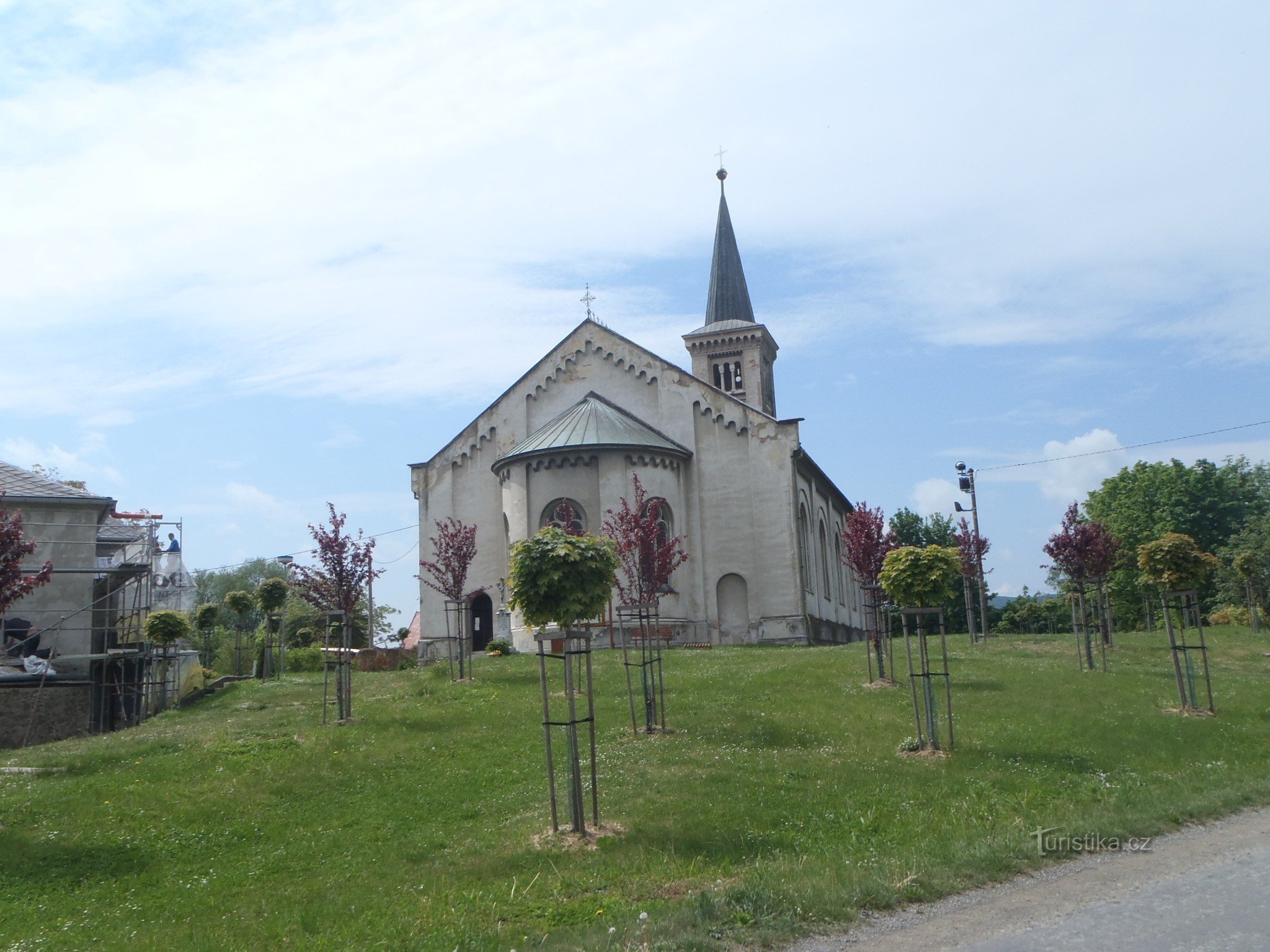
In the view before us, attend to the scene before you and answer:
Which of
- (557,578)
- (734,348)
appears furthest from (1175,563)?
(734,348)

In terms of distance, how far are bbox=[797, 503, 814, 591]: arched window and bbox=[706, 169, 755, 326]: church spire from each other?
74.3 feet

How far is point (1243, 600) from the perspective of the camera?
4834 cm

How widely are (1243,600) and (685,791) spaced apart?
4422cm

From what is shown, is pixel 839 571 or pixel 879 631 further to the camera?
pixel 839 571

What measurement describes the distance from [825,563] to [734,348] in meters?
17.2

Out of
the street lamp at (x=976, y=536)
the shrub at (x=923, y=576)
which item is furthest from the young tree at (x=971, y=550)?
the shrub at (x=923, y=576)

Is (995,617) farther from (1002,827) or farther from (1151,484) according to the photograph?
(1002,827)

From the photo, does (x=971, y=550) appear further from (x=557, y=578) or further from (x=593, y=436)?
(x=557, y=578)

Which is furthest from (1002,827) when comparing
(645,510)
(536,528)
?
(536,528)

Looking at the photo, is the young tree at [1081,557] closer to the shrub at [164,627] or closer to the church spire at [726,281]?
the shrub at [164,627]

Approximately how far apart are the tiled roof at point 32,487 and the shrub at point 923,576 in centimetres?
2240

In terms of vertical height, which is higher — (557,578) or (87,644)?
(557,578)

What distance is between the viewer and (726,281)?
221 feet

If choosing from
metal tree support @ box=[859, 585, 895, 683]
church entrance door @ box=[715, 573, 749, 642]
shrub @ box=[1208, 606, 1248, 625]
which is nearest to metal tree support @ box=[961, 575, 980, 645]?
metal tree support @ box=[859, 585, 895, 683]
